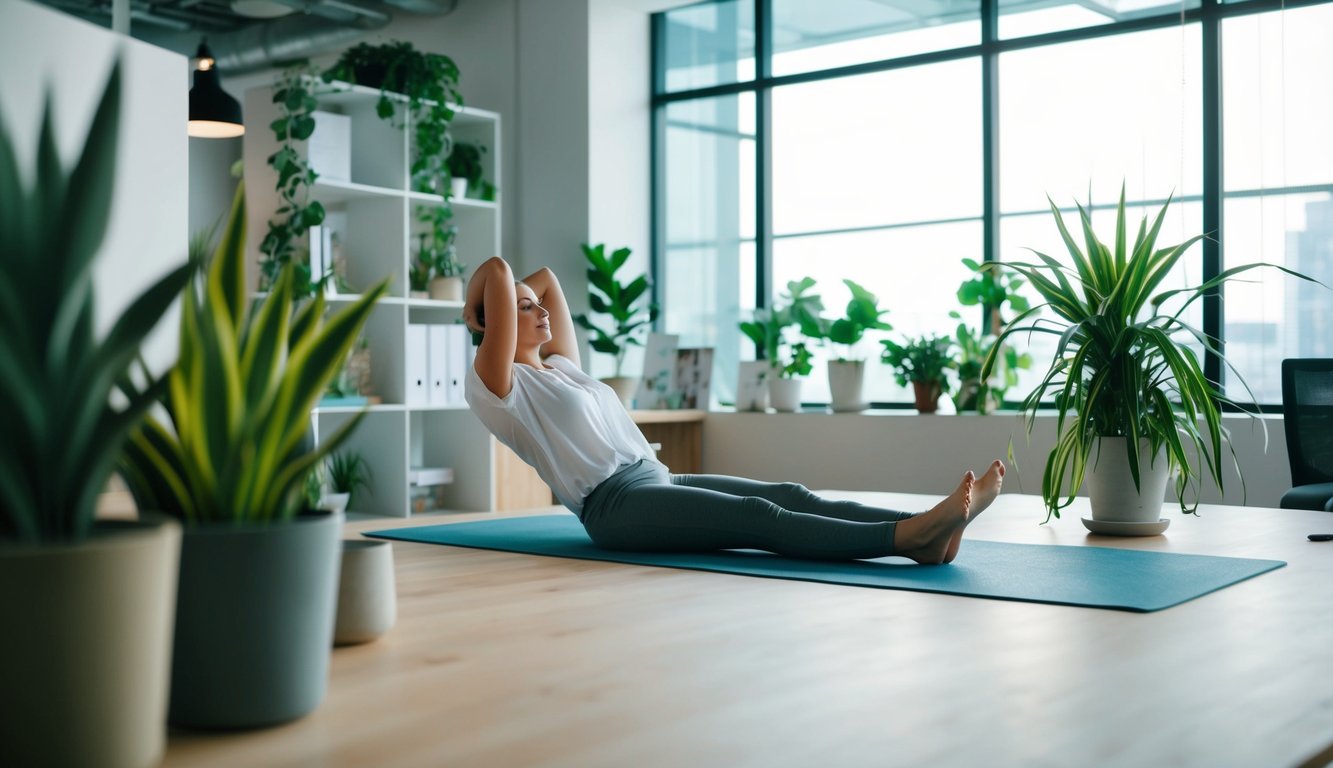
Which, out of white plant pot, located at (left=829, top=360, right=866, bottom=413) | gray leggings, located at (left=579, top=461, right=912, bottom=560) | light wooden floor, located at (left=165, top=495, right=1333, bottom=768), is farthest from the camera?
white plant pot, located at (left=829, top=360, right=866, bottom=413)

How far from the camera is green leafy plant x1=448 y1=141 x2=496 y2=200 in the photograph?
17.7 ft

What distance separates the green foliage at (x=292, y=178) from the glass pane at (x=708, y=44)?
2052 millimetres

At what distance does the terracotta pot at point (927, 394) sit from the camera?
5.05 meters

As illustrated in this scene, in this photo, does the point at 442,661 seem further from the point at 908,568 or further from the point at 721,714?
the point at 908,568

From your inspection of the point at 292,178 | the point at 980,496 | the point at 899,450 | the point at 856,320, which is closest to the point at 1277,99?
the point at 856,320

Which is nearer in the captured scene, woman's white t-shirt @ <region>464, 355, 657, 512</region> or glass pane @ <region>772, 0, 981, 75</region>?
woman's white t-shirt @ <region>464, 355, 657, 512</region>

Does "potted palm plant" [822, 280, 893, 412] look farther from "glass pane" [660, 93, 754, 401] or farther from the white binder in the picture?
the white binder

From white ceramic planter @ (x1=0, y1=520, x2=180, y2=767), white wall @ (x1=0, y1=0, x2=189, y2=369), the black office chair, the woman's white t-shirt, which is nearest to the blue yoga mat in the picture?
the woman's white t-shirt

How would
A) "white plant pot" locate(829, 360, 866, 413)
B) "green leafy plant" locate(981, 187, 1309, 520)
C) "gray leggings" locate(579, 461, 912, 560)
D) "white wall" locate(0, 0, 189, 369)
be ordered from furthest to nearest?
"white plant pot" locate(829, 360, 866, 413) < "green leafy plant" locate(981, 187, 1309, 520) < "gray leggings" locate(579, 461, 912, 560) < "white wall" locate(0, 0, 189, 369)

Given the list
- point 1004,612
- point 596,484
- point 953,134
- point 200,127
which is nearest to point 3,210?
point 1004,612

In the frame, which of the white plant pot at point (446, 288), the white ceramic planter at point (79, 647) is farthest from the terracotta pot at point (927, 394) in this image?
the white ceramic planter at point (79, 647)

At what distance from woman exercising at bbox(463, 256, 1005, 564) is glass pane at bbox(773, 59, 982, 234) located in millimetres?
2933

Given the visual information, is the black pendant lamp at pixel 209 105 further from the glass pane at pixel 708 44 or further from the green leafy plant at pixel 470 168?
the glass pane at pixel 708 44

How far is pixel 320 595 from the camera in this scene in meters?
0.94
